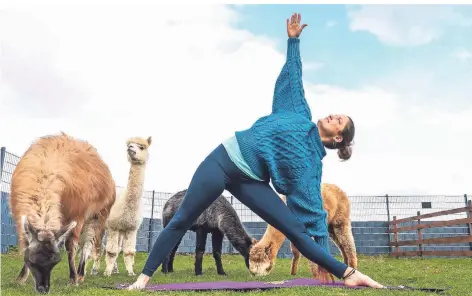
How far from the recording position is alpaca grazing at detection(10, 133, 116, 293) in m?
4.80

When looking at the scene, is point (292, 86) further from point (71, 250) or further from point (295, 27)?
point (71, 250)

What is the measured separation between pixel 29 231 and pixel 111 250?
396 centimetres

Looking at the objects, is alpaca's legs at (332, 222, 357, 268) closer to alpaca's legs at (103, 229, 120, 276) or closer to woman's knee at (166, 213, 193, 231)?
alpaca's legs at (103, 229, 120, 276)

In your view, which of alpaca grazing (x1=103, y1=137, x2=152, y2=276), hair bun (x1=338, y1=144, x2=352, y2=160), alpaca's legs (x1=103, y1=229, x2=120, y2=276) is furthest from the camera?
alpaca grazing (x1=103, y1=137, x2=152, y2=276)

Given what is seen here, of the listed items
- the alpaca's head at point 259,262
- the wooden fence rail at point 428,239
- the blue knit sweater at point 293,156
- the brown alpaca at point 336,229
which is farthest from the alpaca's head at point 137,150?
the wooden fence rail at point 428,239

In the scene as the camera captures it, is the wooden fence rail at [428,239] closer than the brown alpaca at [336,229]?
No

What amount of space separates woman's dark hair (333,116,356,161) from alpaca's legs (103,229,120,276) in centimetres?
532

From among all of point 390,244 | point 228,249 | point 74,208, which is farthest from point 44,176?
point 390,244

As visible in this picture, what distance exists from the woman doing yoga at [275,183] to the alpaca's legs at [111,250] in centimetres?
412

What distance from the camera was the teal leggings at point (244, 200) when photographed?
4402mm

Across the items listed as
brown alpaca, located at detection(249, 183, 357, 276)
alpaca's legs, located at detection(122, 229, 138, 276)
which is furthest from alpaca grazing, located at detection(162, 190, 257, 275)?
brown alpaca, located at detection(249, 183, 357, 276)

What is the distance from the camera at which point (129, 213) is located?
8.66 meters

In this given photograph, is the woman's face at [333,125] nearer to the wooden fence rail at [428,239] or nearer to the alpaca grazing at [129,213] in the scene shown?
the alpaca grazing at [129,213]

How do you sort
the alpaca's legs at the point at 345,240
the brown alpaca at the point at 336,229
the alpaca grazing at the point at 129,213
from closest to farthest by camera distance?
1. the brown alpaca at the point at 336,229
2. the alpaca's legs at the point at 345,240
3. the alpaca grazing at the point at 129,213
